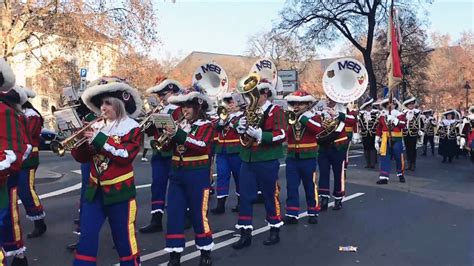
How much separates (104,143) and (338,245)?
11.8 ft

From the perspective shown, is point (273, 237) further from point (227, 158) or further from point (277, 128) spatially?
→ point (227, 158)

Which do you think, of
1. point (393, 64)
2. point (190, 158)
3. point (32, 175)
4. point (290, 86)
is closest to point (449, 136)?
point (290, 86)

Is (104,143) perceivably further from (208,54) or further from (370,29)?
(208,54)

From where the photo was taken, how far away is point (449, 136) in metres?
18.5

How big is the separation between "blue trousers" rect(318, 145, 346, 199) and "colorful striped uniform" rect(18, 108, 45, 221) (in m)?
4.48

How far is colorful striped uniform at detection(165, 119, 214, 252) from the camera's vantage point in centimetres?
558

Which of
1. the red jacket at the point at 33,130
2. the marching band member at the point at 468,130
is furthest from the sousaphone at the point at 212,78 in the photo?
the marching band member at the point at 468,130

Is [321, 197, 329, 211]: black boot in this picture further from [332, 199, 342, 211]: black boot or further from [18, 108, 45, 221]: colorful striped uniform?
[18, 108, 45, 221]: colorful striped uniform

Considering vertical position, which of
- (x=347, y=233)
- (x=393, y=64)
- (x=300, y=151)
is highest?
(x=393, y=64)

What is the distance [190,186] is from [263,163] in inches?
50.9

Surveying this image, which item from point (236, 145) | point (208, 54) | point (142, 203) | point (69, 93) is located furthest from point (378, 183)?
point (208, 54)

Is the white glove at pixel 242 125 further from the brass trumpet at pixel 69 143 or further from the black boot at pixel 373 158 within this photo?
the black boot at pixel 373 158

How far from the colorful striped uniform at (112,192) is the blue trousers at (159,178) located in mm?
2656

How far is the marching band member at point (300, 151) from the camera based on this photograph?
7.63 meters
